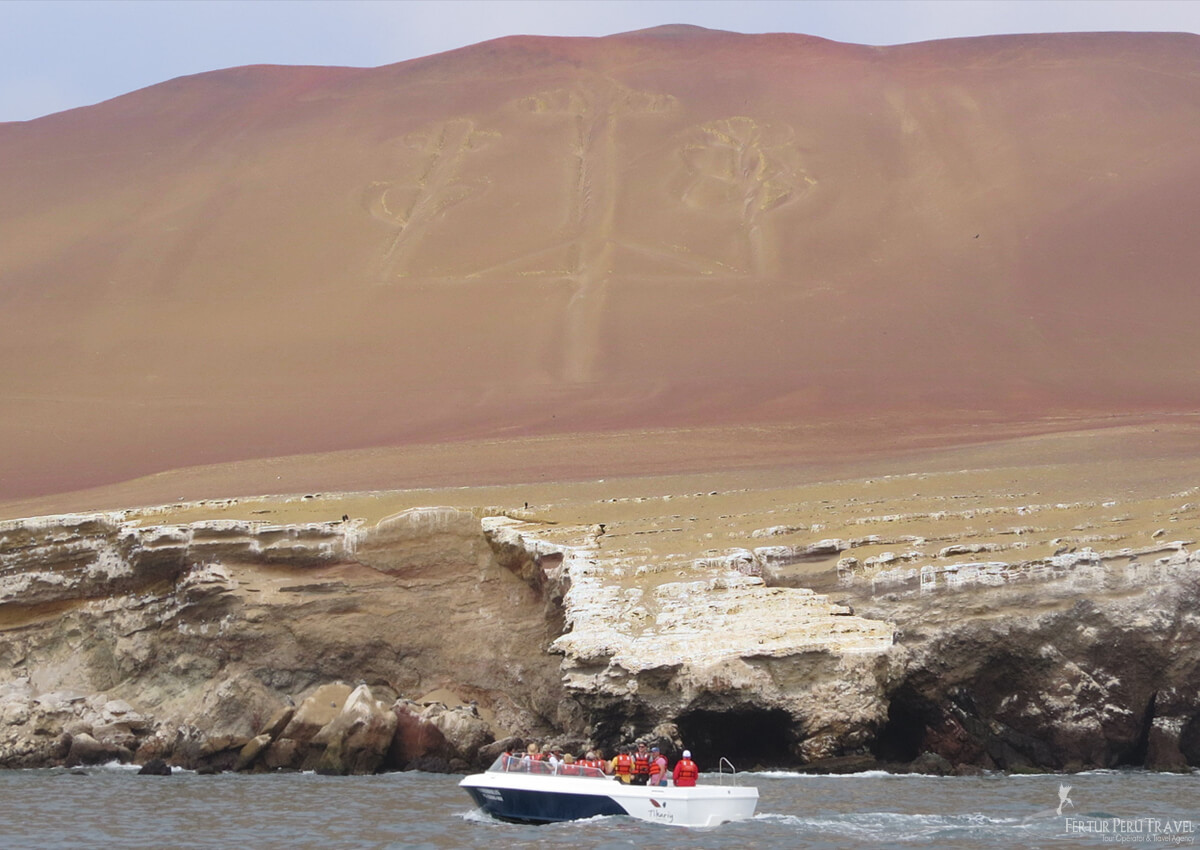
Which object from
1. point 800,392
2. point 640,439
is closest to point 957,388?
point 800,392

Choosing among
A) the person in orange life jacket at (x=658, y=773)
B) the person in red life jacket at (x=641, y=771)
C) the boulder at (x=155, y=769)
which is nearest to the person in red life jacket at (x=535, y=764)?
the person in red life jacket at (x=641, y=771)

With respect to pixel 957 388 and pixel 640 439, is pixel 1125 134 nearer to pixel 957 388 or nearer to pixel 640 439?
pixel 957 388

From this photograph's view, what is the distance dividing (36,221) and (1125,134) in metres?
62.2

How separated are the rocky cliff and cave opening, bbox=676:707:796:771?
0.06 metres

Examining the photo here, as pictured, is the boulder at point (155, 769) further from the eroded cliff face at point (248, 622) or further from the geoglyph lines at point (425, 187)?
the geoglyph lines at point (425, 187)

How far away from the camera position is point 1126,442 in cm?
4950

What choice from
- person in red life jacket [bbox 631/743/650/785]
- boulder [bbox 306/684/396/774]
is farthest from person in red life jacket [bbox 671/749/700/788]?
boulder [bbox 306/684/396/774]

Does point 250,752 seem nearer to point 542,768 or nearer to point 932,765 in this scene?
point 542,768

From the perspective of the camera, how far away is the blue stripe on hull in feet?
77.0

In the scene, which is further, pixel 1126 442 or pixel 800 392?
pixel 800 392

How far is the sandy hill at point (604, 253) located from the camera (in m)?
66.0

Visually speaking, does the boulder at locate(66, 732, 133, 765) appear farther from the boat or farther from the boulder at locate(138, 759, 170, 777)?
the boat

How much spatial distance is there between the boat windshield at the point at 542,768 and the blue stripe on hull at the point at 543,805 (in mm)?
446

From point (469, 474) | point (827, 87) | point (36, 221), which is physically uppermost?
point (827, 87)
